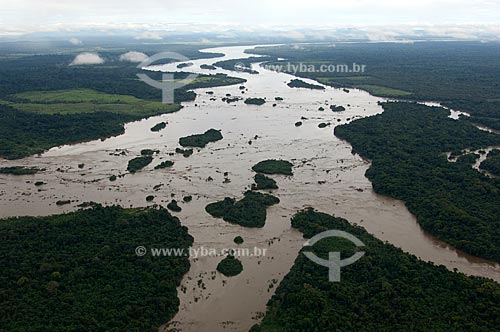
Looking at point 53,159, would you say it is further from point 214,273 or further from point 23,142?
point 214,273

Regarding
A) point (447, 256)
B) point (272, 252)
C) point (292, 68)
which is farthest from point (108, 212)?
point (292, 68)

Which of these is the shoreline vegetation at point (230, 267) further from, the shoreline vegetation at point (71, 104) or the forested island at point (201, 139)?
the shoreline vegetation at point (71, 104)

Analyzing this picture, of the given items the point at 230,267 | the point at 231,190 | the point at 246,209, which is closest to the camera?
the point at 230,267

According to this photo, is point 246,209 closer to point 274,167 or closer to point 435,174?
point 274,167

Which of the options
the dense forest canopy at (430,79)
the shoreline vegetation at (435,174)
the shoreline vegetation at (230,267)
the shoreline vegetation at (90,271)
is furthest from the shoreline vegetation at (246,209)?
the dense forest canopy at (430,79)

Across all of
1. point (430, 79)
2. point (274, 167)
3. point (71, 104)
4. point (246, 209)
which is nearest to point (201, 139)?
point (274, 167)

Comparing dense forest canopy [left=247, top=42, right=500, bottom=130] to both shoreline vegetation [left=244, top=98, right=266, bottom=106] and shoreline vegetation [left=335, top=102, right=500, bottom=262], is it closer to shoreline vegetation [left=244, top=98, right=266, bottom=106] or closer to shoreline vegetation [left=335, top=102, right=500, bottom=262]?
shoreline vegetation [left=335, top=102, right=500, bottom=262]
